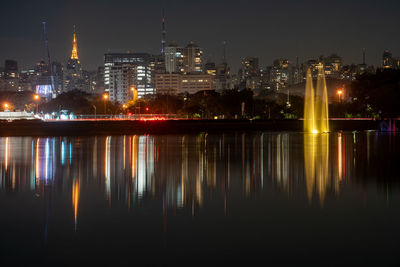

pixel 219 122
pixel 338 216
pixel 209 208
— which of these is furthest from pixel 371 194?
pixel 219 122

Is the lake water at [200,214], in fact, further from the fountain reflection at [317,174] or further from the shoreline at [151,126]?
the shoreline at [151,126]

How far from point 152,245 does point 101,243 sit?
2.80ft

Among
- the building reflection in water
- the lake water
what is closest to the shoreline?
the building reflection in water

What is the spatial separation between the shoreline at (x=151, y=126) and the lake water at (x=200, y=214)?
36.8m

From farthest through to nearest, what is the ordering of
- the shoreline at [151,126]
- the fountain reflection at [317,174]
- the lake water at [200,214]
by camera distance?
the shoreline at [151,126] < the fountain reflection at [317,174] < the lake water at [200,214]

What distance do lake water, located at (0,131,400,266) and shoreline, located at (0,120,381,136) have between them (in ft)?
121

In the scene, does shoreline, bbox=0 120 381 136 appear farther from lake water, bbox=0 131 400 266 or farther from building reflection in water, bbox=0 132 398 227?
lake water, bbox=0 131 400 266

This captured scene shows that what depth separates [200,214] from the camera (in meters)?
11.1

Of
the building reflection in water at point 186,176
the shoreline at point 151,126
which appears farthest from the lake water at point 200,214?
the shoreline at point 151,126

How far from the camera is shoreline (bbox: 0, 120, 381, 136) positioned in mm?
56094

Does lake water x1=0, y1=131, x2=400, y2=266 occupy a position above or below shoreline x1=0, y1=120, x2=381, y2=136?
below

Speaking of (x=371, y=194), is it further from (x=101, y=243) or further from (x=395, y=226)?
(x=101, y=243)

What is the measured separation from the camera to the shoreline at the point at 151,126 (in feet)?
184

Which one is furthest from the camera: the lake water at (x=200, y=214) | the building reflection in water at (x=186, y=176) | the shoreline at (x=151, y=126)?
the shoreline at (x=151, y=126)
